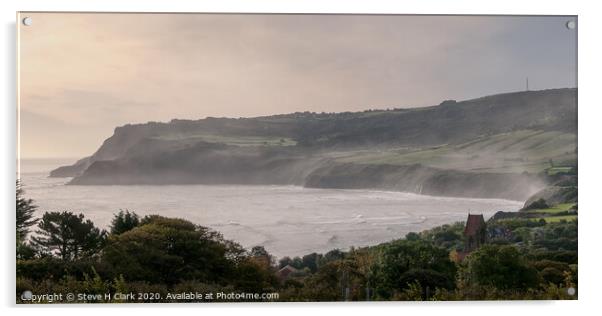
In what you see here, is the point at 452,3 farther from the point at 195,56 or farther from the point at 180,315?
the point at 180,315

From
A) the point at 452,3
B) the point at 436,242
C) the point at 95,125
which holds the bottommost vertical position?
the point at 436,242

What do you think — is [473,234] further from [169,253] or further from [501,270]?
[169,253]

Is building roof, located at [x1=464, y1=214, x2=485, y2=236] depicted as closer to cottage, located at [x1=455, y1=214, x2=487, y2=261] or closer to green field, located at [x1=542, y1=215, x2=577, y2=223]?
cottage, located at [x1=455, y1=214, x2=487, y2=261]

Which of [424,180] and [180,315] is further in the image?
[424,180]

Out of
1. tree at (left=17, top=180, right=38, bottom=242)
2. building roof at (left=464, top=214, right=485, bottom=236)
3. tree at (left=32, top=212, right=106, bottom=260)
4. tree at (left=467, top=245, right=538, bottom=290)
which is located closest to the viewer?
tree at (left=17, top=180, right=38, bottom=242)

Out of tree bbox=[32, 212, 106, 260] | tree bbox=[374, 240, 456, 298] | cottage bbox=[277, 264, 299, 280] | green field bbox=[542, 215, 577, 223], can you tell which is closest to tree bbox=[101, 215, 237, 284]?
tree bbox=[32, 212, 106, 260]

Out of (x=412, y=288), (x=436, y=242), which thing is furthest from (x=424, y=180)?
(x=412, y=288)
